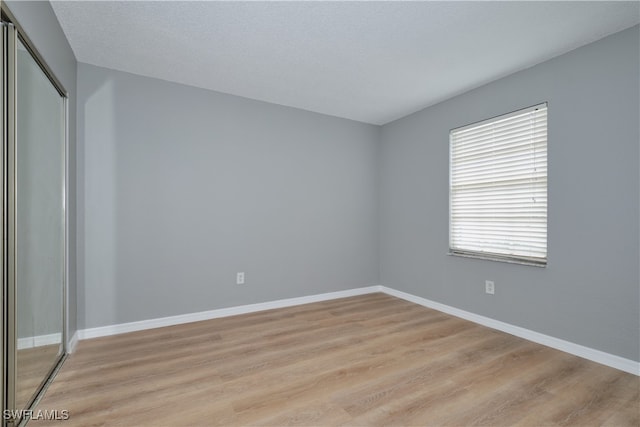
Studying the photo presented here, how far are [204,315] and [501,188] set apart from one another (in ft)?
11.0

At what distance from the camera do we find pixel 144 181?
9.86 feet

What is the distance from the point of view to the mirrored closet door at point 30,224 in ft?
4.79

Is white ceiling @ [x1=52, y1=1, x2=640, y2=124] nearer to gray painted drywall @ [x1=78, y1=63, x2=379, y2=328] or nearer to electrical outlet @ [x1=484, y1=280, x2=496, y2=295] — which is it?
Answer: gray painted drywall @ [x1=78, y1=63, x2=379, y2=328]

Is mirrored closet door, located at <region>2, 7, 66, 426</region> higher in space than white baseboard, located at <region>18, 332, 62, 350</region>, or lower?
higher

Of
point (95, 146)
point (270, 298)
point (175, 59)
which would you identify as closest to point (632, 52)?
point (175, 59)

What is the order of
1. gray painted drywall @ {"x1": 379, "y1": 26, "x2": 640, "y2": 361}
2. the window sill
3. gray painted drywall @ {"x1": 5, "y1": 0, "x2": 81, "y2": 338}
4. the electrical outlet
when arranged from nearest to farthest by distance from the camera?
gray painted drywall @ {"x1": 5, "y1": 0, "x2": 81, "y2": 338}
gray painted drywall @ {"x1": 379, "y1": 26, "x2": 640, "y2": 361}
the window sill
the electrical outlet

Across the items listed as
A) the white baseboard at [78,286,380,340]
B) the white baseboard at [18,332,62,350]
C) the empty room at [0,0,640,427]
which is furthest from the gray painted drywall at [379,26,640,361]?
the white baseboard at [18,332,62,350]

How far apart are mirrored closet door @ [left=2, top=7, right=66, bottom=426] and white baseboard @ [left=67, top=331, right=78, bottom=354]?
124 millimetres

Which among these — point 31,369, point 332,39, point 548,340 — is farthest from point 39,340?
point 548,340

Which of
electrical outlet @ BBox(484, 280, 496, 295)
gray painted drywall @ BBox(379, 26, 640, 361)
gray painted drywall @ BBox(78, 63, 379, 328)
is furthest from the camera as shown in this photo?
electrical outlet @ BBox(484, 280, 496, 295)

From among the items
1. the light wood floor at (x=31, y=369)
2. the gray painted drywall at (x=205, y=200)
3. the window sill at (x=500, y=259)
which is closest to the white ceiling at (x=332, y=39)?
the gray painted drywall at (x=205, y=200)

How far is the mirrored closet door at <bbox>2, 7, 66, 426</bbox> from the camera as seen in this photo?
A: 146 centimetres

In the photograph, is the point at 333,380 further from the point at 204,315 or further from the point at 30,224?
the point at 30,224

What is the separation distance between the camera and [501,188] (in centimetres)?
305
